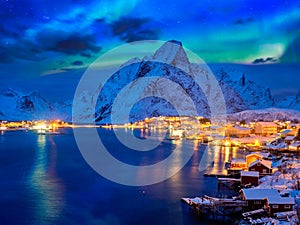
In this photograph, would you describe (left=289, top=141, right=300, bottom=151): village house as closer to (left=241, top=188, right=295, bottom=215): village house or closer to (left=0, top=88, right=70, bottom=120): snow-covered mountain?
(left=241, top=188, right=295, bottom=215): village house

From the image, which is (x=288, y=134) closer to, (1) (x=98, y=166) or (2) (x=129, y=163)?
(2) (x=129, y=163)

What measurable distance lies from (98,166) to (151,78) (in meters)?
78.9

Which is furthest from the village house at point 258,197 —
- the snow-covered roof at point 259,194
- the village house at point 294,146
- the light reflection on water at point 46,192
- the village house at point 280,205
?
the village house at point 294,146

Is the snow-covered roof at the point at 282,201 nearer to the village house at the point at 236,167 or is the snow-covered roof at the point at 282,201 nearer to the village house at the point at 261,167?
the village house at the point at 261,167

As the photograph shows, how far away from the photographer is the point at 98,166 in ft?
52.4

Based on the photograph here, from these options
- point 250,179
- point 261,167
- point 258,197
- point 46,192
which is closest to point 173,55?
point 261,167

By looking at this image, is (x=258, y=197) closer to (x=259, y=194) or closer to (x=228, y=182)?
(x=259, y=194)

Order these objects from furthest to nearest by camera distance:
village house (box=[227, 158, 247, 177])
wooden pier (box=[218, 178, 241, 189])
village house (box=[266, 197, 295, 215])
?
village house (box=[227, 158, 247, 177]) < wooden pier (box=[218, 178, 241, 189]) < village house (box=[266, 197, 295, 215])

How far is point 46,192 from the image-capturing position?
35.3 feet

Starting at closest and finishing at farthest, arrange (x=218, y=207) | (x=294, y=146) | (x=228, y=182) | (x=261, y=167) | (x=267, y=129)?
(x=218, y=207) < (x=228, y=182) < (x=261, y=167) < (x=294, y=146) < (x=267, y=129)

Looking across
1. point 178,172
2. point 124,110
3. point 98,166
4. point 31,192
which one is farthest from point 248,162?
point 124,110

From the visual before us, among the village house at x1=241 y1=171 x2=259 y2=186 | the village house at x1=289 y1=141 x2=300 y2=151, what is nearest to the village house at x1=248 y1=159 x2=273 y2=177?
the village house at x1=241 y1=171 x2=259 y2=186

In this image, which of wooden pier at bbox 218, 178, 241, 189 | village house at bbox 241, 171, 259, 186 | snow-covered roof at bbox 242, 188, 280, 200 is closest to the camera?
snow-covered roof at bbox 242, 188, 280, 200

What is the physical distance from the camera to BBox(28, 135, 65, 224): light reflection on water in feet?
28.4
